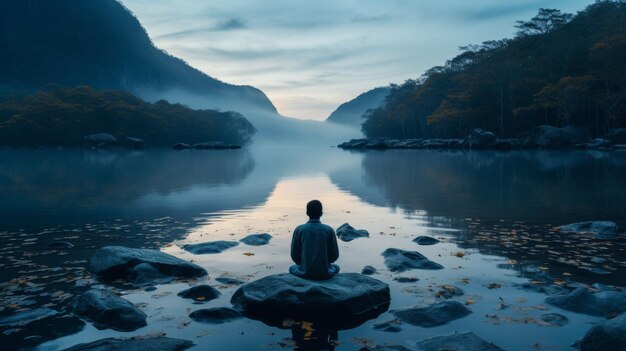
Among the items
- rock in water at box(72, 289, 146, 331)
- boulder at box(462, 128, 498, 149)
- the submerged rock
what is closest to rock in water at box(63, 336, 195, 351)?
rock in water at box(72, 289, 146, 331)

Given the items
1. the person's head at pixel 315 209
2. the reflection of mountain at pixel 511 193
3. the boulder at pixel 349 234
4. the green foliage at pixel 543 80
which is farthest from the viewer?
the green foliage at pixel 543 80

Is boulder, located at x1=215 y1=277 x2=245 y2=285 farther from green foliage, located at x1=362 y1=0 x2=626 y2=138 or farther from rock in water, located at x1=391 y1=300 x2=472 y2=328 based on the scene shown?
green foliage, located at x1=362 y1=0 x2=626 y2=138

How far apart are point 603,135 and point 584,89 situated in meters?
10.9

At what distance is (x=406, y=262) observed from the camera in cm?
934

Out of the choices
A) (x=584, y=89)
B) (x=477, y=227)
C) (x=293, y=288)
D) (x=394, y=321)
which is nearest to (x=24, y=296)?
(x=293, y=288)

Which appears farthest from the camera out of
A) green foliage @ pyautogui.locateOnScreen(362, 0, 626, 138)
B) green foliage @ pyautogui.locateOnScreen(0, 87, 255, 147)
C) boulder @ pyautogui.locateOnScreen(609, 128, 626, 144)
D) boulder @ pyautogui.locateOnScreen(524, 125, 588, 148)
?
green foliage @ pyautogui.locateOnScreen(0, 87, 255, 147)

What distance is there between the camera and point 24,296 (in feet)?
24.4

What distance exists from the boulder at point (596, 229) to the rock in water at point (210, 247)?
27.9 feet

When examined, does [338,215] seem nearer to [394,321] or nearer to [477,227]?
[477,227]

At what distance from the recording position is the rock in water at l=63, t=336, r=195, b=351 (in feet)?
17.7

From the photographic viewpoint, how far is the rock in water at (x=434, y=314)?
6.46 meters

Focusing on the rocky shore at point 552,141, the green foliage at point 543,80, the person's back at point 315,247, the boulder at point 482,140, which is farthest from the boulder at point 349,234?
the boulder at point 482,140

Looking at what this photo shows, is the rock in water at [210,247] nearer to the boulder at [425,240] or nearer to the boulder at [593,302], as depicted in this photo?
the boulder at [425,240]

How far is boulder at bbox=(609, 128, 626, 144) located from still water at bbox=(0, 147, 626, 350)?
40235mm
